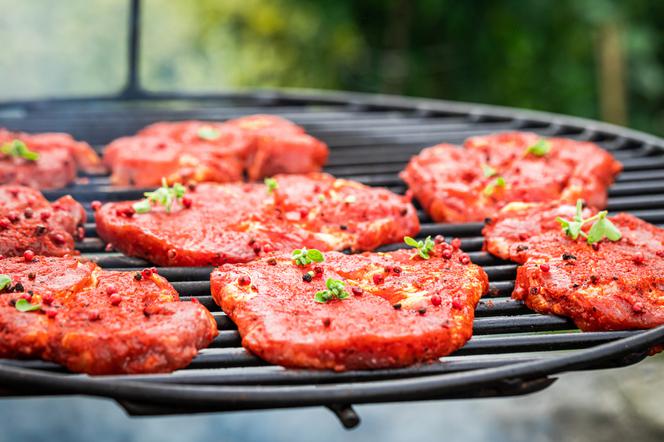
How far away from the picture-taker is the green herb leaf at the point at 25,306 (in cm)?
293

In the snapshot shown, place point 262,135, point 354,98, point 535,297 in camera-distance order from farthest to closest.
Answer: point 354,98
point 262,135
point 535,297

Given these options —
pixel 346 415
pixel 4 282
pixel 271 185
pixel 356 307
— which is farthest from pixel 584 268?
pixel 4 282

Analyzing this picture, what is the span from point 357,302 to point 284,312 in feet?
1.04

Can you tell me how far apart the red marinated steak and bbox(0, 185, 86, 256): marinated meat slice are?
27.4 inches

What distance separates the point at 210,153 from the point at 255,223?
108 centimetres

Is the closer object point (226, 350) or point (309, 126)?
point (226, 350)

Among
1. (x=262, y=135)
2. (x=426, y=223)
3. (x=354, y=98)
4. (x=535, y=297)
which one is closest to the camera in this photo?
(x=535, y=297)

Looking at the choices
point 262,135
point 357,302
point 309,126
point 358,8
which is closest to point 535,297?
point 357,302

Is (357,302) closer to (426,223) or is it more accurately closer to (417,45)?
(426,223)

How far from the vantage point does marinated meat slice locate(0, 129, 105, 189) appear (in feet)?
14.6

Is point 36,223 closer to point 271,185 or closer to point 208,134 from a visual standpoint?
point 271,185

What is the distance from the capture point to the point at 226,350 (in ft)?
9.70

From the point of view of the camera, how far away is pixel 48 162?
454cm

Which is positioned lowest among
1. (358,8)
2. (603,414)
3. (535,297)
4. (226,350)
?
(603,414)
